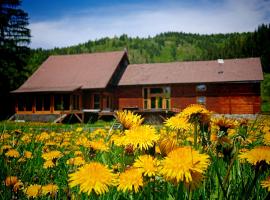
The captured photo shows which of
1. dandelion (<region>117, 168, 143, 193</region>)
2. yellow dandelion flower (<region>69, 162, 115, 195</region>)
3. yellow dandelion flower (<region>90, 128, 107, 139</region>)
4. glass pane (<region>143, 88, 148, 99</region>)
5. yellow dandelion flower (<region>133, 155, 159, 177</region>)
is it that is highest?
glass pane (<region>143, 88, 148, 99</region>)

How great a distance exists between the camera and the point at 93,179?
1246 mm

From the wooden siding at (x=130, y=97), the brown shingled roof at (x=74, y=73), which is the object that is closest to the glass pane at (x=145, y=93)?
the wooden siding at (x=130, y=97)

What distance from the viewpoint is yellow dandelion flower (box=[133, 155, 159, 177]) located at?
4.39 ft

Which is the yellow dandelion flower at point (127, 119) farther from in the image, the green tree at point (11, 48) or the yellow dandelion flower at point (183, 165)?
the green tree at point (11, 48)

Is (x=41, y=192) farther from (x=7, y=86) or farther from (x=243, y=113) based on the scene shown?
(x=7, y=86)

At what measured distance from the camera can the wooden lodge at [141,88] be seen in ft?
97.7

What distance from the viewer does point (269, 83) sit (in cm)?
6706

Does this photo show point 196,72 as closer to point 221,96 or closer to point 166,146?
point 221,96

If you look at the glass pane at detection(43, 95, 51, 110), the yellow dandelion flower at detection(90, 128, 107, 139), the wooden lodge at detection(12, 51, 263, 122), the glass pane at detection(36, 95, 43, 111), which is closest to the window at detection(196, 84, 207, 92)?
the wooden lodge at detection(12, 51, 263, 122)

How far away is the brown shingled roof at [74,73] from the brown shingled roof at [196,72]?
2.28 m

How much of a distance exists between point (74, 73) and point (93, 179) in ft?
110

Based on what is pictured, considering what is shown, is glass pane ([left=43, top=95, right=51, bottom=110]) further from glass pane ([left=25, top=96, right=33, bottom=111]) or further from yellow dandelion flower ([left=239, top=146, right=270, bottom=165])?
yellow dandelion flower ([left=239, top=146, right=270, bottom=165])

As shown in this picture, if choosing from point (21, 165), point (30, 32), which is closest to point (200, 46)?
point (30, 32)

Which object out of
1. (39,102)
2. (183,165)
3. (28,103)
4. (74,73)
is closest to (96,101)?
(74,73)
